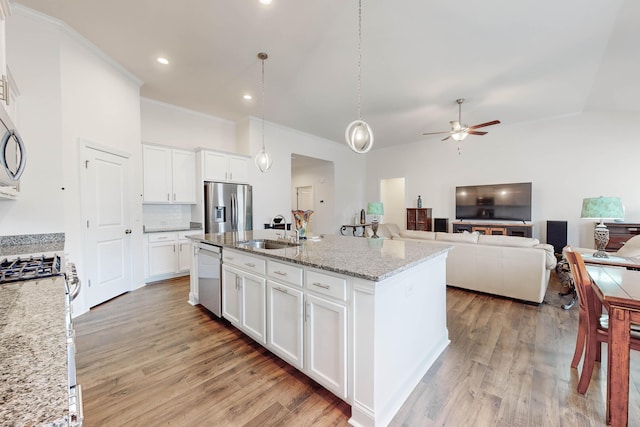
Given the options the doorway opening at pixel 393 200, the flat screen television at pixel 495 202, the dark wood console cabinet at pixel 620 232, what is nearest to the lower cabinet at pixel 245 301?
the flat screen television at pixel 495 202

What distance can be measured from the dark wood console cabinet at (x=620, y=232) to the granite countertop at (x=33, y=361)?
6.84 meters

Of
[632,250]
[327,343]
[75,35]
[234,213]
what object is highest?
[75,35]

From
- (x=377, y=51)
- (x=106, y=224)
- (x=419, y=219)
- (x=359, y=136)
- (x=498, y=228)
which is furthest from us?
(x=419, y=219)

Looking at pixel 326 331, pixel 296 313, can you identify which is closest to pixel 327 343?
pixel 326 331

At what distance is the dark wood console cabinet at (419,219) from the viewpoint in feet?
22.6

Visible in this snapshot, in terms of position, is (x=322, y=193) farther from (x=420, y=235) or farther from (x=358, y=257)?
(x=358, y=257)

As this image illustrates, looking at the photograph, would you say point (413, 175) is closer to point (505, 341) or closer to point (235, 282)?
point (505, 341)

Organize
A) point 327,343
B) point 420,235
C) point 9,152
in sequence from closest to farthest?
point 9,152 < point 327,343 < point 420,235

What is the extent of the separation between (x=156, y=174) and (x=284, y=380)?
3.97 metres

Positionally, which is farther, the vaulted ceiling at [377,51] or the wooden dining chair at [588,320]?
the vaulted ceiling at [377,51]

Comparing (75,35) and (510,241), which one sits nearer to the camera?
(75,35)

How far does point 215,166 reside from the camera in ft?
15.9

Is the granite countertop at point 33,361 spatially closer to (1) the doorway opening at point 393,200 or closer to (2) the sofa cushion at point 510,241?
(2) the sofa cushion at point 510,241

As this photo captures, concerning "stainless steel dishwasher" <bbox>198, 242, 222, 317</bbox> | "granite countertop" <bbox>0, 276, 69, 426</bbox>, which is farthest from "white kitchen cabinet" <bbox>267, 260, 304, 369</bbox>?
"granite countertop" <bbox>0, 276, 69, 426</bbox>
